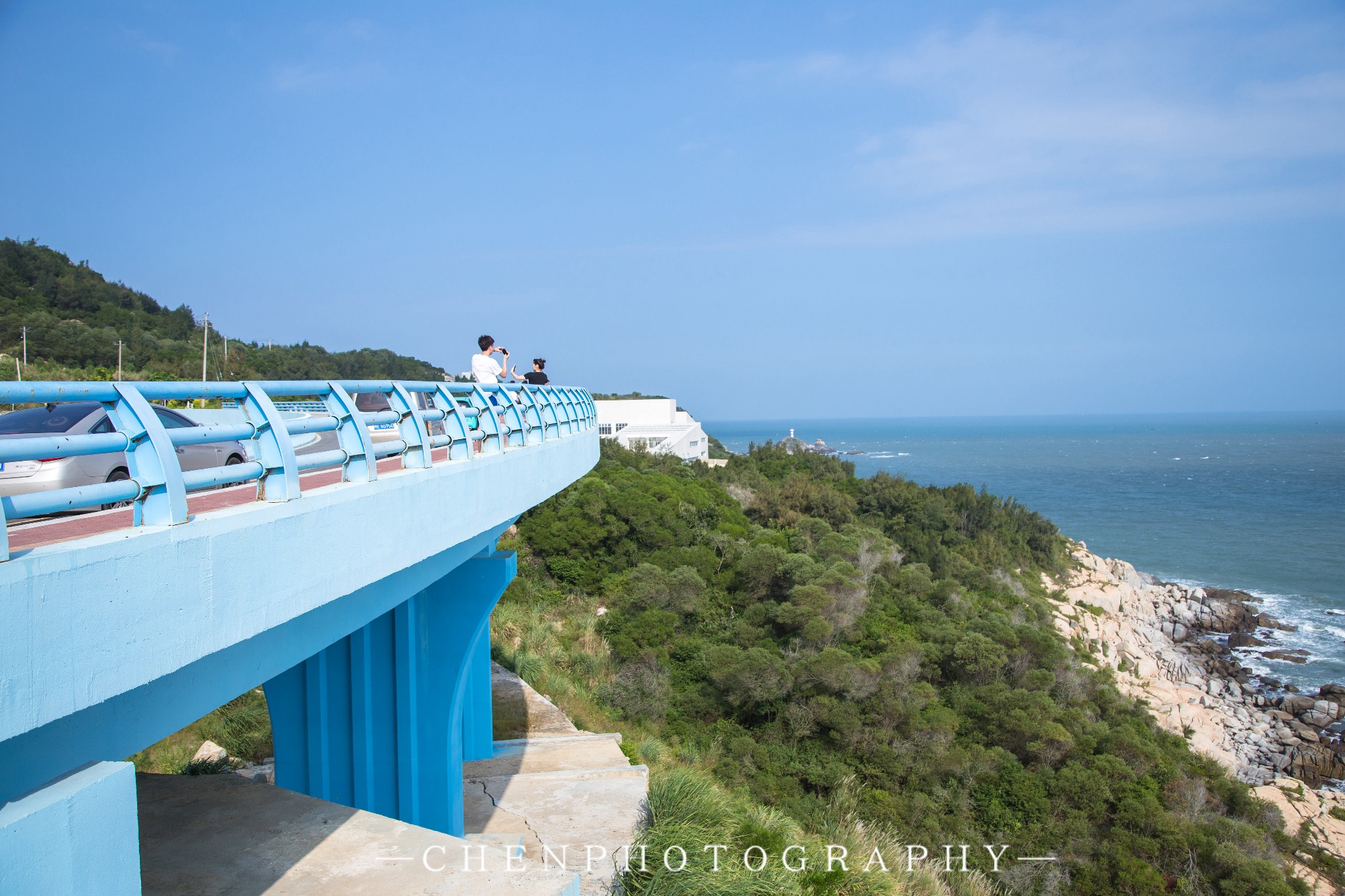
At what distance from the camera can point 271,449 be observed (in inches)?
154

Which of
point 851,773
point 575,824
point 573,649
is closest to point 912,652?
point 851,773

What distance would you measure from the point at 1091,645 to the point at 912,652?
14317 millimetres

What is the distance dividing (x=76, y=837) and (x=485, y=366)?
7564 millimetres

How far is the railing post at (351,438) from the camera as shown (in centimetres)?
470

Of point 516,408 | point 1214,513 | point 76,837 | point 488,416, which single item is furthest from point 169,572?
point 1214,513

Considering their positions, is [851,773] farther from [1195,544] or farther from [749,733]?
[1195,544]

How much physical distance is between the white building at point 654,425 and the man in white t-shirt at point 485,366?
4656cm

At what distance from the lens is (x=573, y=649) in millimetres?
19812

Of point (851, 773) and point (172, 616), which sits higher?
point (172, 616)

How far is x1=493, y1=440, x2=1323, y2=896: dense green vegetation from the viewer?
16234 millimetres

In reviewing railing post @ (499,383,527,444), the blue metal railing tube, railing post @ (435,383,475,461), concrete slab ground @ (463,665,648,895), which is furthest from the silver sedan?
concrete slab ground @ (463,665,648,895)

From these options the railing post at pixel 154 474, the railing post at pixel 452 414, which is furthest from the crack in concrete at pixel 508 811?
the railing post at pixel 154 474

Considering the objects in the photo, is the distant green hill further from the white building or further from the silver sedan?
the white building

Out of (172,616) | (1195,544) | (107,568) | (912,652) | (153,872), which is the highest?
(107,568)
